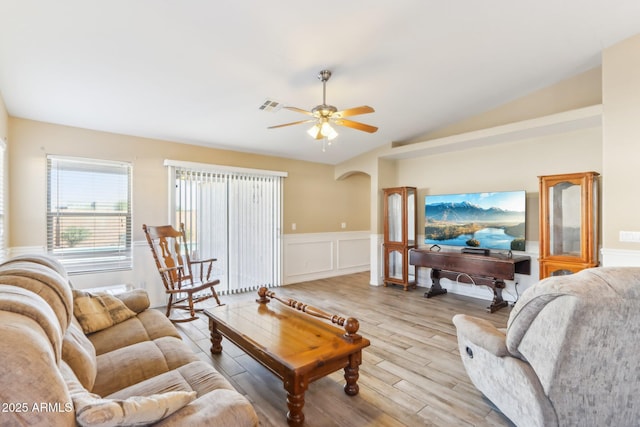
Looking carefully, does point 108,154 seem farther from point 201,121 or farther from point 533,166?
point 533,166

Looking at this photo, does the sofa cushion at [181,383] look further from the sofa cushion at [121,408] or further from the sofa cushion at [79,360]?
the sofa cushion at [121,408]

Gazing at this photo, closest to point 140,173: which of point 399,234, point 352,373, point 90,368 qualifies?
point 90,368

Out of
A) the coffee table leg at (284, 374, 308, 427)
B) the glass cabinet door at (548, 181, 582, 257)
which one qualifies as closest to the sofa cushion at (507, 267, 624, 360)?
the coffee table leg at (284, 374, 308, 427)

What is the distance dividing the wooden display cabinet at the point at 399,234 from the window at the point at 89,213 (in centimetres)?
409

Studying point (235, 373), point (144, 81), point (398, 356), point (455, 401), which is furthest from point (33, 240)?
point (455, 401)

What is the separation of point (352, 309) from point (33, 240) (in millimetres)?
3972

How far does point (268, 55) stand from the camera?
2.87m

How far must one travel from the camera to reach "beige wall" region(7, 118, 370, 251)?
3.48 metres

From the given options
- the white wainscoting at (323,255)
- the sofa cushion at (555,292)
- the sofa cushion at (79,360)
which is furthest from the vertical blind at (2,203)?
the sofa cushion at (555,292)

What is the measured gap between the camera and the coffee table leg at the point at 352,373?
7.17ft

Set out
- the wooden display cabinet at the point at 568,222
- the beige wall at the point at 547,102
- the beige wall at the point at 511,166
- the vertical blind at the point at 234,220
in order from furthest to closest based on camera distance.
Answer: the vertical blind at the point at 234,220 → the beige wall at the point at 511,166 → the beige wall at the point at 547,102 → the wooden display cabinet at the point at 568,222

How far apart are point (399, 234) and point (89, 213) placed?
4.67 m

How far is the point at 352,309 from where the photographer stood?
14.1ft

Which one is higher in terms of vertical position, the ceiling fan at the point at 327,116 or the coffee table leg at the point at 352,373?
the ceiling fan at the point at 327,116
